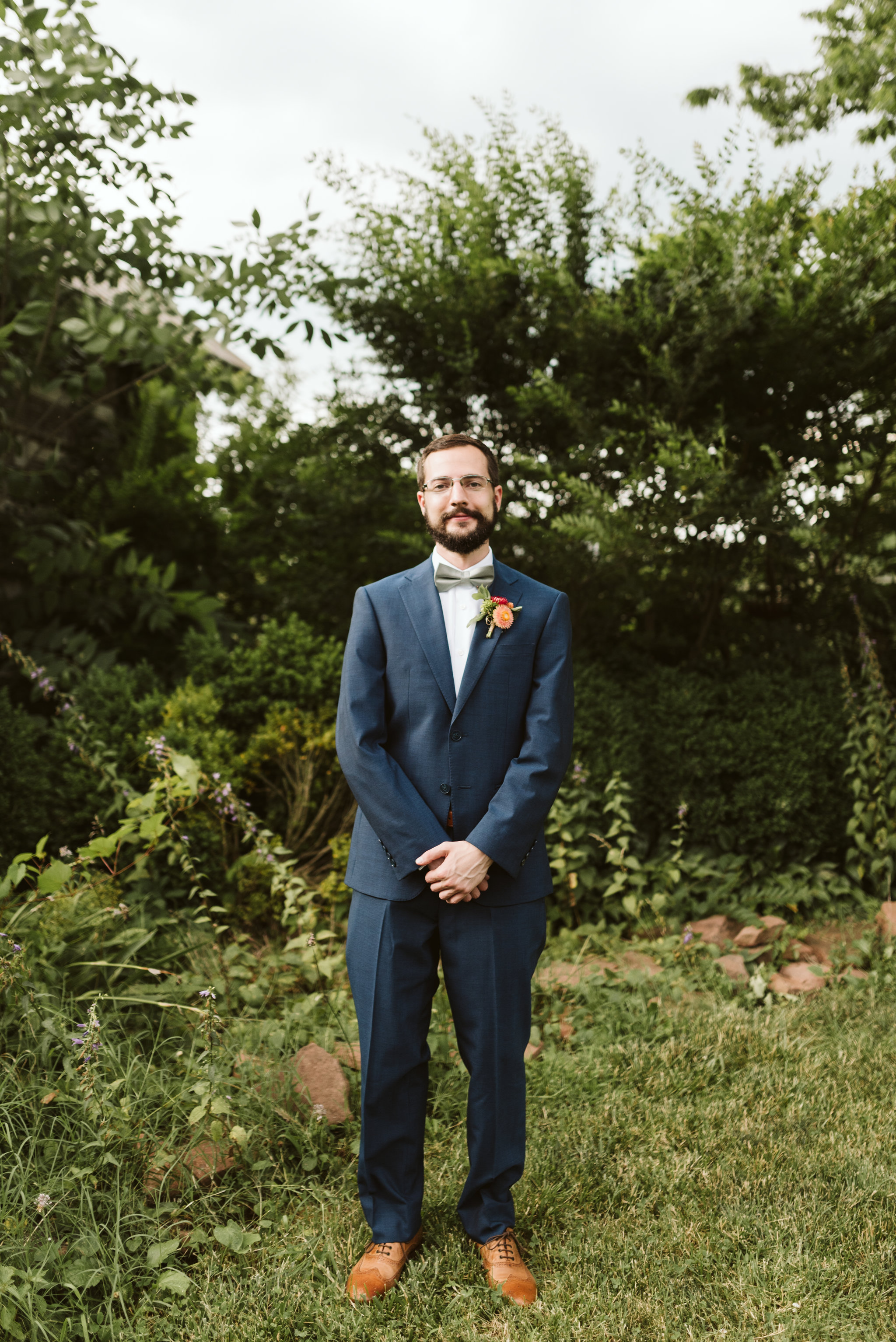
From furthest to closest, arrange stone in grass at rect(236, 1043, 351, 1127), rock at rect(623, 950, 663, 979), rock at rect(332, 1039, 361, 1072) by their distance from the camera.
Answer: rock at rect(623, 950, 663, 979) < rock at rect(332, 1039, 361, 1072) < stone in grass at rect(236, 1043, 351, 1127)

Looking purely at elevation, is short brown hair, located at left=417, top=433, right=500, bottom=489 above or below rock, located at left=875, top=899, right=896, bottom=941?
above

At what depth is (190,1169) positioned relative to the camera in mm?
2443

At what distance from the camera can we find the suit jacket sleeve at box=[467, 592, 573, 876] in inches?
80.4

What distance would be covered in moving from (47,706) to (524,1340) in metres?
3.69

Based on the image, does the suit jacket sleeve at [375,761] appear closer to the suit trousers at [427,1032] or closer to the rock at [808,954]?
the suit trousers at [427,1032]

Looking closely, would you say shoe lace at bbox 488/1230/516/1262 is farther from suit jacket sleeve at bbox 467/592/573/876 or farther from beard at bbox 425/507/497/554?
beard at bbox 425/507/497/554

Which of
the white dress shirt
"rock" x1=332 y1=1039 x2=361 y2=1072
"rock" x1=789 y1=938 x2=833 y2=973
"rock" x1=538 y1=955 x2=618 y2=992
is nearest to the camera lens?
the white dress shirt

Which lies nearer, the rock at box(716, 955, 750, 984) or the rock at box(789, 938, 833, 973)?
the rock at box(716, 955, 750, 984)

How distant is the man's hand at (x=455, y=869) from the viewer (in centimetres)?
201

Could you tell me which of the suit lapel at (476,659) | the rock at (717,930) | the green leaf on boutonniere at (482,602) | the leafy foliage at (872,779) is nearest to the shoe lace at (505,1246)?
the suit lapel at (476,659)

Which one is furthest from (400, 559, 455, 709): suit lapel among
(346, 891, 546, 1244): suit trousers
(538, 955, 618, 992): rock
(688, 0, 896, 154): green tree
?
(688, 0, 896, 154): green tree

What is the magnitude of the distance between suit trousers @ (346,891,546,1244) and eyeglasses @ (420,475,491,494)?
3.29 feet

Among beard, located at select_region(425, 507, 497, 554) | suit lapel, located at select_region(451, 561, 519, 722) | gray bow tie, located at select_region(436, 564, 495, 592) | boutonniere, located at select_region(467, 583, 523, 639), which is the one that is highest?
beard, located at select_region(425, 507, 497, 554)

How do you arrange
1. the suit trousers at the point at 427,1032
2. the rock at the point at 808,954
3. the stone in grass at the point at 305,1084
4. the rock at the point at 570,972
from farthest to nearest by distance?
the rock at the point at 808,954 < the rock at the point at 570,972 < the stone in grass at the point at 305,1084 < the suit trousers at the point at 427,1032
